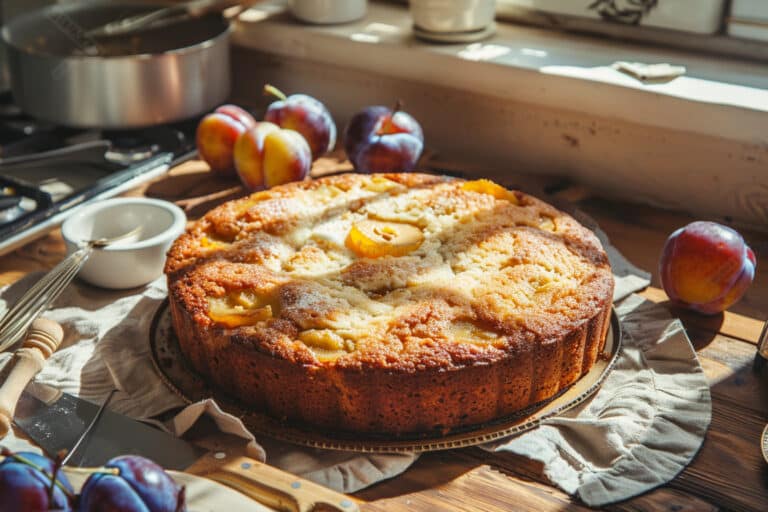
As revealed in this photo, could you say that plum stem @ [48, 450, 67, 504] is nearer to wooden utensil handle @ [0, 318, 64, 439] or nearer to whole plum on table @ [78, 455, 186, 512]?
whole plum on table @ [78, 455, 186, 512]

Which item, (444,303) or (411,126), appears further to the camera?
(411,126)

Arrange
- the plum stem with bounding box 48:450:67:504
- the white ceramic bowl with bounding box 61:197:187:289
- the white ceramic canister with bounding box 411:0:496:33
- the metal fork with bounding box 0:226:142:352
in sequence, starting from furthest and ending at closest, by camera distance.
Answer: the white ceramic canister with bounding box 411:0:496:33
the white ceramic bowl with bounding box 61:197:187:289
the metal fork with bounding box 0:226:142:352
the plum stem with bounding box 48:450:67:504

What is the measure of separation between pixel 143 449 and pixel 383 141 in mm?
739

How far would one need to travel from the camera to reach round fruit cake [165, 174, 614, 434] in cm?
92

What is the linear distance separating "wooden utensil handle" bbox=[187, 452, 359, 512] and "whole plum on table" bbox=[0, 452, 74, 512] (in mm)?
172

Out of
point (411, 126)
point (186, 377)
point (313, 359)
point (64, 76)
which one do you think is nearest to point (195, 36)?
point (64, 76)

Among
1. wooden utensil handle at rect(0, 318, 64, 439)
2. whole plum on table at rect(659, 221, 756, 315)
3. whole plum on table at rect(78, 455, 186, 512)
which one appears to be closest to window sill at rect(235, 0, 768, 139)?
whole plum on table at rect(659, 221, 756, 315)

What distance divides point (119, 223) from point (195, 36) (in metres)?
0.69

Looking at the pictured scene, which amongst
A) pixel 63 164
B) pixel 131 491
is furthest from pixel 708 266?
pixel 63 164

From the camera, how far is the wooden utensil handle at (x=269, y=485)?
78 cm

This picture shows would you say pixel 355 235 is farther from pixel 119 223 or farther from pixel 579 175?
pixel 579 175

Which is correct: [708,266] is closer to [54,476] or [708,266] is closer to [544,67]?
[544,67]

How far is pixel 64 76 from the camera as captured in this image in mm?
1505

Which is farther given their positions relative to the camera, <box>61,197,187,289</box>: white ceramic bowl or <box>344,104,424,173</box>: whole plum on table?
<box>344,104,424,173</box>: whole plum on table
